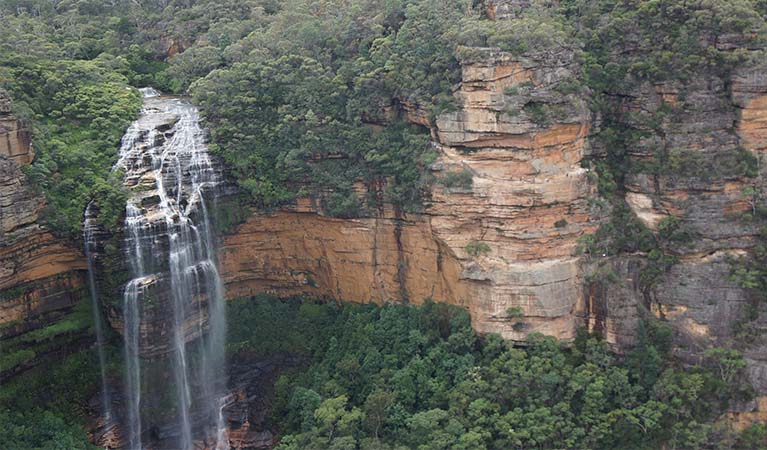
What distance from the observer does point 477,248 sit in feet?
65.0

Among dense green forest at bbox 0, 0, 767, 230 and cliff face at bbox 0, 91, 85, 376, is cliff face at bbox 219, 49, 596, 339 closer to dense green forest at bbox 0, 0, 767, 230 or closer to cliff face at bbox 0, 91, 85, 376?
dense green forest at bbox 0, 0, 767, 230

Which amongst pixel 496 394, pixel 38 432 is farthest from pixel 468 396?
pixel 38 432

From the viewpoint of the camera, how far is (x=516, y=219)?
19.4 m

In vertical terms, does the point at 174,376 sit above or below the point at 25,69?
below

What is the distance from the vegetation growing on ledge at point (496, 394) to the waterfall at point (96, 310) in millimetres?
4533

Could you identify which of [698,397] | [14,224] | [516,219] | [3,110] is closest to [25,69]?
[3,110]

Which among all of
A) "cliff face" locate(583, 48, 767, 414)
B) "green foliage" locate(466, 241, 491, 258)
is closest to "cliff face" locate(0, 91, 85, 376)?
"green foliage" locate(466, 241, 491, 258)

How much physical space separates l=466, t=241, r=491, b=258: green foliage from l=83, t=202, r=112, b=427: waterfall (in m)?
9.63

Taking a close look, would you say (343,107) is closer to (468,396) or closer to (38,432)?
(468,396)

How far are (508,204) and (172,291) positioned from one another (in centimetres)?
913

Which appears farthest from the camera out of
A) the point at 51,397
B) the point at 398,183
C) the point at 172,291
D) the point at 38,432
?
the point at 398,183

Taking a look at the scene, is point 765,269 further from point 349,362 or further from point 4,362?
point 4,362

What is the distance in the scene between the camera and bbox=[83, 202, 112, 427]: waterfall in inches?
768

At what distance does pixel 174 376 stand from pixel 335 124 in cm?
821
